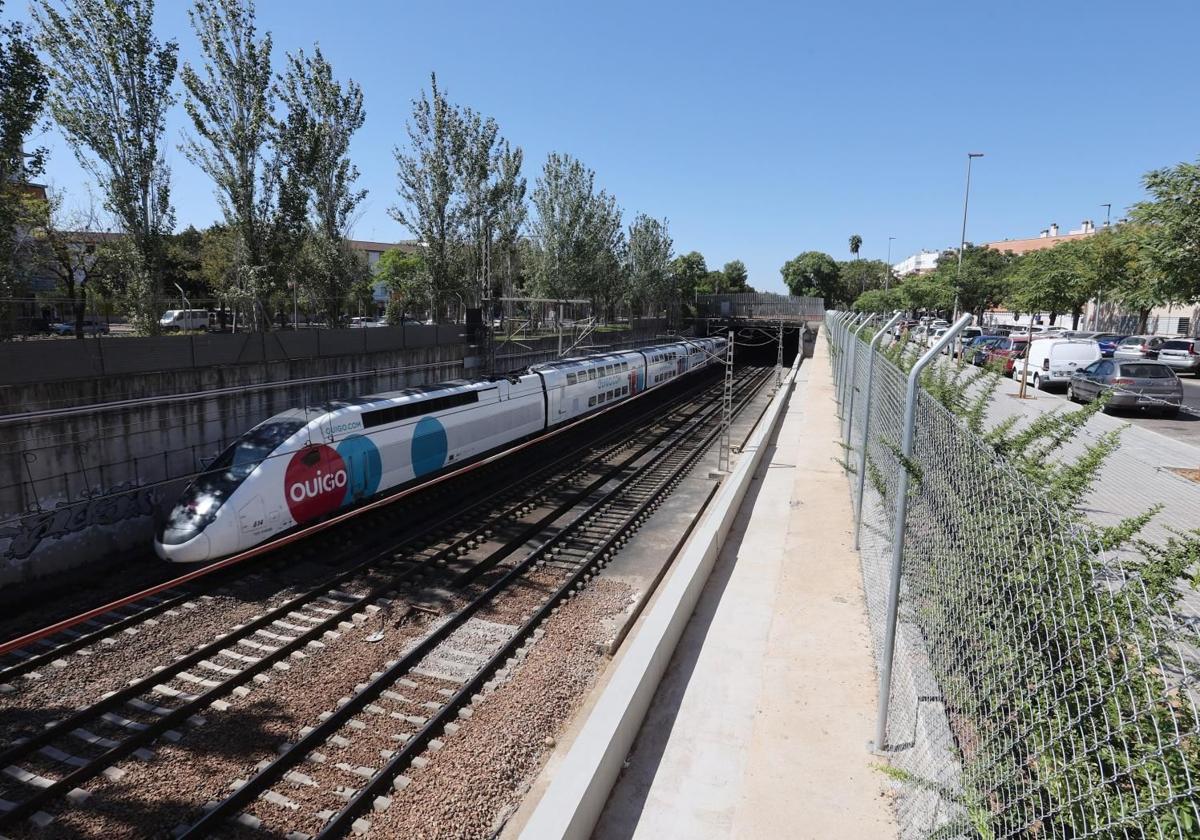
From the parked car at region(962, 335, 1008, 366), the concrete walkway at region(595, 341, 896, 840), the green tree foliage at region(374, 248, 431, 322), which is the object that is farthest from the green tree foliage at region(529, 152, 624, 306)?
the concrete walkway at region(595, 341, 896, 840)

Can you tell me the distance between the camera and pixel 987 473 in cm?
339

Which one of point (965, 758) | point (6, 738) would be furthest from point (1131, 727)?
point (6, 738)

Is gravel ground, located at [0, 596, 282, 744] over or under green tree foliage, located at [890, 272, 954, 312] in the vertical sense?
under

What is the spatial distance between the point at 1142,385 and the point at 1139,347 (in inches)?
729

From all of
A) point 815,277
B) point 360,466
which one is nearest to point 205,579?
point 360,466

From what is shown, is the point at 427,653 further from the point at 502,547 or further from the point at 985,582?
the point at 985,582

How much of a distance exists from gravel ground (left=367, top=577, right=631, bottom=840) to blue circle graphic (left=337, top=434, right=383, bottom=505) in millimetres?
6194

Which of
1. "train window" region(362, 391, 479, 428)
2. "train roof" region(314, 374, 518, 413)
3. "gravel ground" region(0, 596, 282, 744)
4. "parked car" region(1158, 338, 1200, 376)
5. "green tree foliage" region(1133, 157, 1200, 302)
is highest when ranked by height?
"green tree foliage" region(1133, 157, 1200, 302)

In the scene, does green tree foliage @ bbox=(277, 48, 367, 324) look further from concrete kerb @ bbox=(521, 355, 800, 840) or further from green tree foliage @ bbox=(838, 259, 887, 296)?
green tree foliage @ bbox=(838, 259, 887, 296)

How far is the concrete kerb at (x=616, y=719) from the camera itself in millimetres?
4410

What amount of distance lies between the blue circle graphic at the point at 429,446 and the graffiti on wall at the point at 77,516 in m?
5.42

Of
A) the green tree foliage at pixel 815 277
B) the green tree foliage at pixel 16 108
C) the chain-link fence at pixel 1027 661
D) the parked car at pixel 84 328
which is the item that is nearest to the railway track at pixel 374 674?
the chain-link fence at pixel 1027 661

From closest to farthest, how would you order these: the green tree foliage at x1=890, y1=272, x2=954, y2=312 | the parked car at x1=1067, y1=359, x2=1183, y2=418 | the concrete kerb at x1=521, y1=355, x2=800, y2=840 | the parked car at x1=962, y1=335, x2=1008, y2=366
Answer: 1. the concrete kerb at x1=521, y1=355, x2=800, y2=840
2. the parked car at x1=1067, y1=359, x2=1183, y2=418
3. the parked car at x1=962, y1=335, x2=1008, y2=366
4. the green tree foliage at x1=890, y1=272, x2=954, y2=312

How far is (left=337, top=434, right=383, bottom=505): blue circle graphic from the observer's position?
43.7 ft
